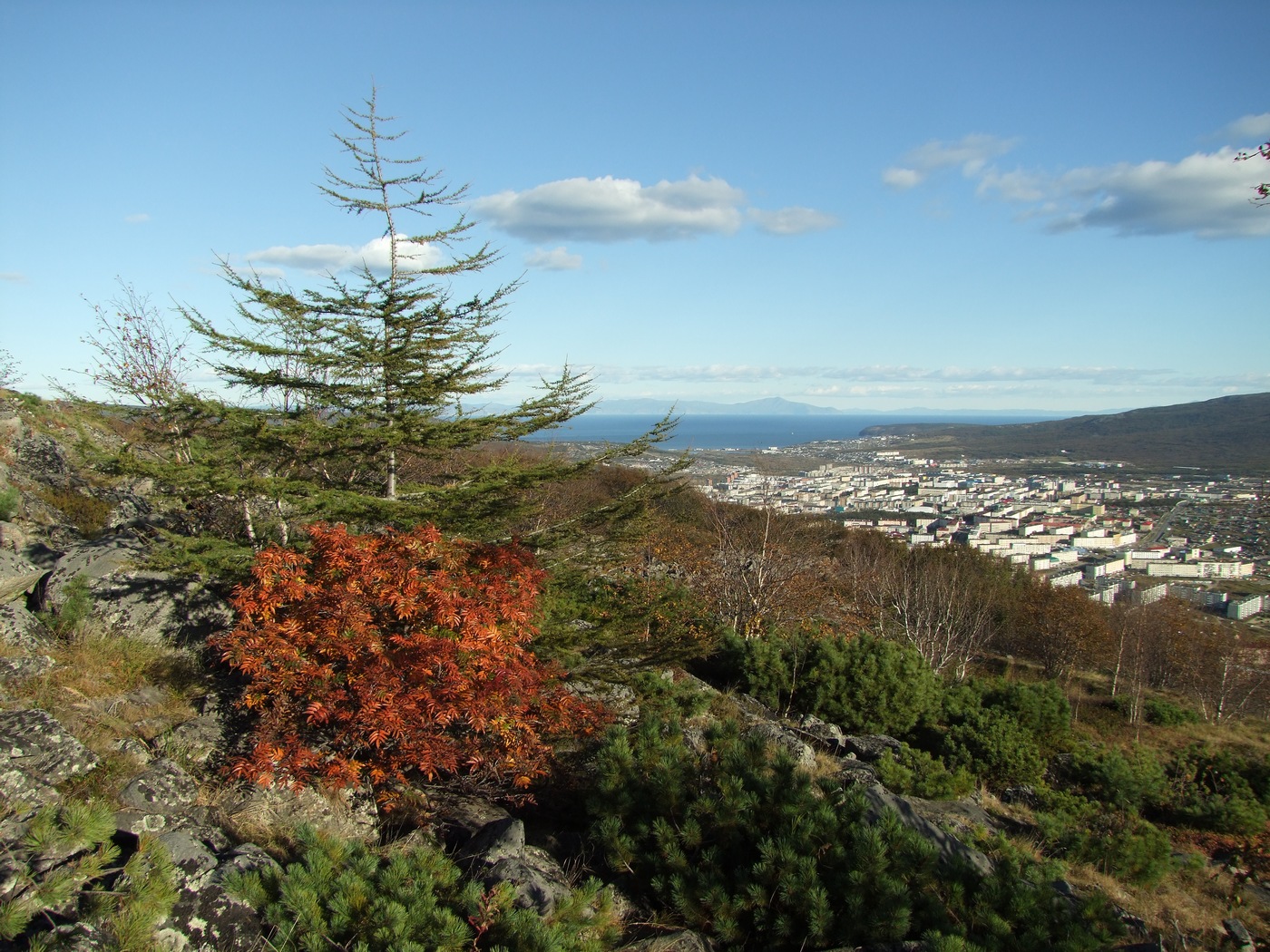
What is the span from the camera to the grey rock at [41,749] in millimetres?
3811

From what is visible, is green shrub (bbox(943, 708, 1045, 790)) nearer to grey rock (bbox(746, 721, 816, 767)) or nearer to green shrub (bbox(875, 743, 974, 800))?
green shrub (bbox(875, 743, 974, 800))

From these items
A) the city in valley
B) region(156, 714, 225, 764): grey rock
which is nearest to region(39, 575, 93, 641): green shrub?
region(156, 714, 225, 764): grey rock

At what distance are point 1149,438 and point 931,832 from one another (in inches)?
3909

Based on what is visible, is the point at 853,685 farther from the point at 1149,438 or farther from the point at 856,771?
the point at 1149,438

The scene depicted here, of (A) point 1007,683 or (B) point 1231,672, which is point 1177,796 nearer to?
(A) point 1007,683

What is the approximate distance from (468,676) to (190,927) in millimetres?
2086

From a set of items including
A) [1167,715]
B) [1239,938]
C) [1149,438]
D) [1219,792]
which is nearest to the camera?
[1239,938]

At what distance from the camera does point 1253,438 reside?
73.6 m

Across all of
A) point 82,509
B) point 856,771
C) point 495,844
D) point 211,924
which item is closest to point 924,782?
point 856,771

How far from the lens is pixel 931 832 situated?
15.8ft

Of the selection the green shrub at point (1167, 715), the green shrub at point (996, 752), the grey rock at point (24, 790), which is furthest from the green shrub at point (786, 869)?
the green shrub at point (1167, 715)

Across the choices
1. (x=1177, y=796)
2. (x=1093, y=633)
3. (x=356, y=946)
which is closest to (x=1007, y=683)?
(x=1177, y=796)

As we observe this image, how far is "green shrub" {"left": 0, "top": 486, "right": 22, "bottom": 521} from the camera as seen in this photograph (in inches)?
358

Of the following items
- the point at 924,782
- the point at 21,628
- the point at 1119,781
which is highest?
the point at 21,628
